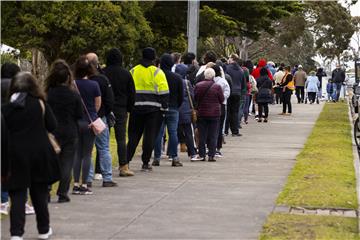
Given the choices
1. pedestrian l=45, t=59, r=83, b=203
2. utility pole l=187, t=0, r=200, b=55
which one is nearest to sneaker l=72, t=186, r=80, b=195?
pedestrian l=45, t=59, r=83, b=203

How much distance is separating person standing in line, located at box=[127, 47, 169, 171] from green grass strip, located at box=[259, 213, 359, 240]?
4037 mm

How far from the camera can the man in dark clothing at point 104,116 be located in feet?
39.0

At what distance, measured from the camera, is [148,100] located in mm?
13828

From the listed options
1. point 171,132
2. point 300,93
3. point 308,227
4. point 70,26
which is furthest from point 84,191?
point 300,93

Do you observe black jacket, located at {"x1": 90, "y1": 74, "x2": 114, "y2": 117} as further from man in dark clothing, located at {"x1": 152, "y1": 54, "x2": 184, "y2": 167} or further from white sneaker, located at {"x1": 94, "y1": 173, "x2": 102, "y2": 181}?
Result: man in dark clothing, located at {"x1": 152, "y1": 54, "x2": 184, "y2": 167}

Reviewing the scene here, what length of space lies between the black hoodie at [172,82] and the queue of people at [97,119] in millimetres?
16

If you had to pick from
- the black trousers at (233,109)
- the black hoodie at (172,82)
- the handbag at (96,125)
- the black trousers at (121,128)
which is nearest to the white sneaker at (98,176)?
the black trousers at (121,128)

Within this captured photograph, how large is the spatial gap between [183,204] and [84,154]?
5.01 ft

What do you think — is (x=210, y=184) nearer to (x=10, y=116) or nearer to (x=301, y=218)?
(x=301, y=218)

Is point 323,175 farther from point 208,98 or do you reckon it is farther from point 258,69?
point 258,69

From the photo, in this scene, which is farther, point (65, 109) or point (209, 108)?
point (209, 108)

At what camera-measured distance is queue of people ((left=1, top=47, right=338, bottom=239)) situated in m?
8.51

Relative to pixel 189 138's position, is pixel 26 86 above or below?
above

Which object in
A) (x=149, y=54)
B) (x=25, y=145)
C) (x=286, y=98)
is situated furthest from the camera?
(x=286, y=98)
